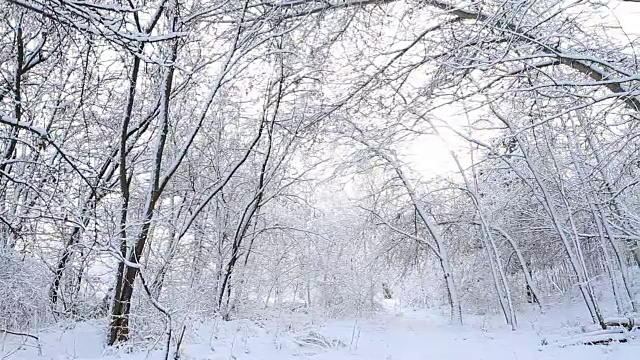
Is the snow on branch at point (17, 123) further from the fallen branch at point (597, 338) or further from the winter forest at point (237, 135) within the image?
the fallen branch at point (597, 338)

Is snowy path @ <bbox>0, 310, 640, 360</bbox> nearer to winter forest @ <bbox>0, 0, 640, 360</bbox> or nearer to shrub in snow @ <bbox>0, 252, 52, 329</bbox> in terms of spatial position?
winter forest @ <bbox>0, 0, 640, 360</bbox>

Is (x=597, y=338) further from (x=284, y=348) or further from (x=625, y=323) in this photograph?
(x=284, y=348)

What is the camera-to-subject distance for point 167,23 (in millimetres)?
5938

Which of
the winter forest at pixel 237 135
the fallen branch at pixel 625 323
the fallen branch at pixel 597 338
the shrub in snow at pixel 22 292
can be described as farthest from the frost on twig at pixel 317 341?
the fallen branch at pixel 625 323

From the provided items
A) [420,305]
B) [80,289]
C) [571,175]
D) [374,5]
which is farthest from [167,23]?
[420,305]

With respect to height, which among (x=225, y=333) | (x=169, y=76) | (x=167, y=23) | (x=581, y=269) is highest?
(x=167, y=23)

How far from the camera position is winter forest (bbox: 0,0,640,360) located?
4605mm

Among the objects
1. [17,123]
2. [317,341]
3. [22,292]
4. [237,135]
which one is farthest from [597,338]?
[237,135]

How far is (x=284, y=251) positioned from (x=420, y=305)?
14731mm

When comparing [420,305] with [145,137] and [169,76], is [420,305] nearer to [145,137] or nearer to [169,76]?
[145,137]

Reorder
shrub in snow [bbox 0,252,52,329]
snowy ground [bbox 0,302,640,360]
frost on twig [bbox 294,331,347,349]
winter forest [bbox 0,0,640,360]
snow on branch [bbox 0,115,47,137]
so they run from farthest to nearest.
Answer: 1. frost on twig [bbox 294,331,347,349]
2. shrub in snow [bbox 0,252,52,329]
3. snowy ground [bbox 0,302,640,360]
4. winter forest [bbox 0,0,640,360]
5. snow on branch [bbox 0,115,47,137]

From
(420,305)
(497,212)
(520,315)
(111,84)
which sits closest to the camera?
(111,84)

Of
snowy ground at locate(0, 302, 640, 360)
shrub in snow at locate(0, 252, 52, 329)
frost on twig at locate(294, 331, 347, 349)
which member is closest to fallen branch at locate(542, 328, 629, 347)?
snowy ground at locate(0, 302, 640, 360)

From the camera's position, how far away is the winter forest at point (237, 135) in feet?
15.1
